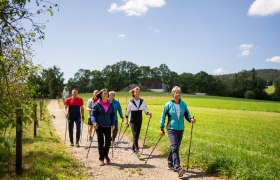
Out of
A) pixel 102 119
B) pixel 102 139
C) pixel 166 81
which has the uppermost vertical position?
pixel 166 81

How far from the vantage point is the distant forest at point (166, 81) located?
118688mm

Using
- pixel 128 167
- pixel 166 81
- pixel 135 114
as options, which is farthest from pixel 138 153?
pixel 166 81

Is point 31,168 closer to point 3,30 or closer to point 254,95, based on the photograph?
point 3,30

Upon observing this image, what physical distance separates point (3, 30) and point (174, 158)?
20.8 feet

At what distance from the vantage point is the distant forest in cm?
11869

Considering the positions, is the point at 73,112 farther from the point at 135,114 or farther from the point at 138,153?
the point at 138,153

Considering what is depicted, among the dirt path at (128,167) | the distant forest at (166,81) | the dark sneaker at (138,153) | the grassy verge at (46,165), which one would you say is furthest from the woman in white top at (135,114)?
the distant forest at (166,81)

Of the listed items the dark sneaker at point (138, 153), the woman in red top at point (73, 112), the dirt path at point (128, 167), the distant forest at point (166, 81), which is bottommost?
the dirt path at point (128, 167)

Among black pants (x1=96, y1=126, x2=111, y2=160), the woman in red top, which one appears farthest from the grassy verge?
the woman in red top

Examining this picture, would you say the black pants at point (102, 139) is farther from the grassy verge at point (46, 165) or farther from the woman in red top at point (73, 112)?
the woman in red top at point (73, 112)

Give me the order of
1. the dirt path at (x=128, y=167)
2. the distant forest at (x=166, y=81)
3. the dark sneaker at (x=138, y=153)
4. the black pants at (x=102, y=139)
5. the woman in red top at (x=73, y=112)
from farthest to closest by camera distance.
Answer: the distant forest at (x=166, y=81) < the woman in red top at (x=73, y=112) < the dark sneaker at (x=138, y=153) < the black pants at (x=102, y=139) < the dirt path at (x=128, y=167)

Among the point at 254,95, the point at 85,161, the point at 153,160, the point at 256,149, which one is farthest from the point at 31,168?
the point at 254,95

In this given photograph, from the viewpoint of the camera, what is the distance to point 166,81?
154 meters

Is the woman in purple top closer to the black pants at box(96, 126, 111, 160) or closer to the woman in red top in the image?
the black pants at box(96, 126, 111, 160)
